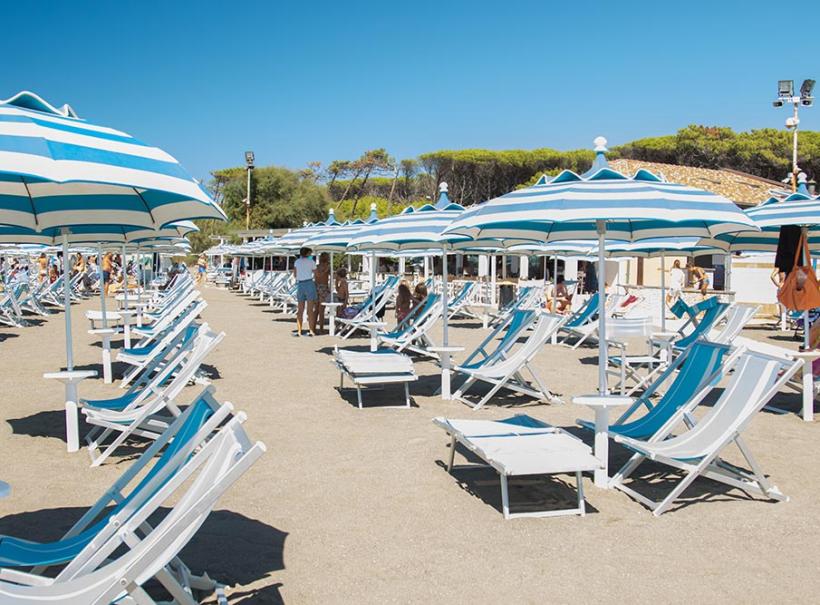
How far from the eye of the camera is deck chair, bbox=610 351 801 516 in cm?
409

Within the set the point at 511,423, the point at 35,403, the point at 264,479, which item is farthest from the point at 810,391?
the point at 35,403

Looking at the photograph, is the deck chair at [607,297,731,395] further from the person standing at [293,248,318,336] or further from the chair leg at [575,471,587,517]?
the person standing at [293,248,318,336]

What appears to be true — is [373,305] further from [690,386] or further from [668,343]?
[690,386]

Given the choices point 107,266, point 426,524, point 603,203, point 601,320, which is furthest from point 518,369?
point 107,266

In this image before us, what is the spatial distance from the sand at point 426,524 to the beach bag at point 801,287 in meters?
1.04

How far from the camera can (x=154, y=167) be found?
2797 mm

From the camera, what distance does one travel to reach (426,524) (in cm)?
400

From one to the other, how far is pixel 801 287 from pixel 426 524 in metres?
4.64

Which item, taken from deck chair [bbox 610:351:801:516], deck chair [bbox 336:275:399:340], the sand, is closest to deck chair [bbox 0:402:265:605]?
the sand

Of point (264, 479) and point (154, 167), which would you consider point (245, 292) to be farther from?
point (154, 167)

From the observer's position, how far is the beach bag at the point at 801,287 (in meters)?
6.90

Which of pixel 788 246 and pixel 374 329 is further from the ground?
pixel 788 246

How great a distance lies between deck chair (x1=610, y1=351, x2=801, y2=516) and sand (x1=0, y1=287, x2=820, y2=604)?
0.11 metres

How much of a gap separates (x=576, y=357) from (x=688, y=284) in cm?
1397
